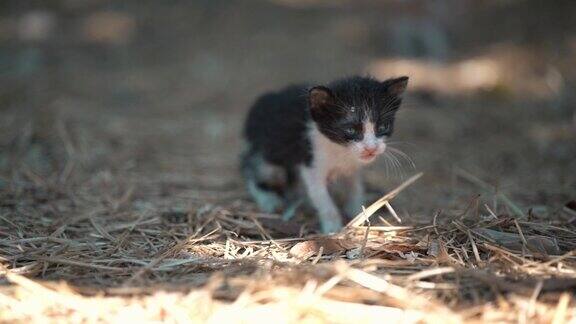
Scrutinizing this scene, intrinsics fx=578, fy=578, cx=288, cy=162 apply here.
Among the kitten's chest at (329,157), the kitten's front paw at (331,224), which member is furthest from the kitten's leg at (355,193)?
the kitten's front paw at (331,224)

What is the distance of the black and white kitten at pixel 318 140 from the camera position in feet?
13.1

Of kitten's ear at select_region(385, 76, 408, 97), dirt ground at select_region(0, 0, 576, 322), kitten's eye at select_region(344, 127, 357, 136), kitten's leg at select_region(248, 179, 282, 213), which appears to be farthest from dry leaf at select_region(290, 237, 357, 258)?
kitten's ear at select_region(385, 76, 408, 97)

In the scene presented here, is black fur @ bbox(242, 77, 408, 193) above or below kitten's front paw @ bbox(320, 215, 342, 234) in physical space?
above

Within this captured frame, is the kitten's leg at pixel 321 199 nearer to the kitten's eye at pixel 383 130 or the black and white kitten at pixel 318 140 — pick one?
the black and white kitten at pixel 318 140

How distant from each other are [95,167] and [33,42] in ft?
13.8

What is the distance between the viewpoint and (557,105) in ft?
22.2

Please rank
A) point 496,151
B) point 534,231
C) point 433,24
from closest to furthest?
point 534,231 < point 496,151 < point 433,24

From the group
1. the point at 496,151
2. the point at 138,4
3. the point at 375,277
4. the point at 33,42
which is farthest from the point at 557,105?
the point at 33,42

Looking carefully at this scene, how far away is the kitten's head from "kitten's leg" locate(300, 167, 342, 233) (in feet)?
1.31

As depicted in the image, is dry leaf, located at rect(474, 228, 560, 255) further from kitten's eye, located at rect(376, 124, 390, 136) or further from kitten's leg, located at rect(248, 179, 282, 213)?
kitten's leg, located at rect(248, 179, 282, 213)

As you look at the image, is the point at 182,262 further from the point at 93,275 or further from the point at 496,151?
the point at 496,151

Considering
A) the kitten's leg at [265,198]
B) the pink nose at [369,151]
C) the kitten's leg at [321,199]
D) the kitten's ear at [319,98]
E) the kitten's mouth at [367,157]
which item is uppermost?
the kitten's ear at [319,98]

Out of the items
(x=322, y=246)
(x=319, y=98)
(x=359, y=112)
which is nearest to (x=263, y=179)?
(x=319, y=98)

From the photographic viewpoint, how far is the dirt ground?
3.35 meters
